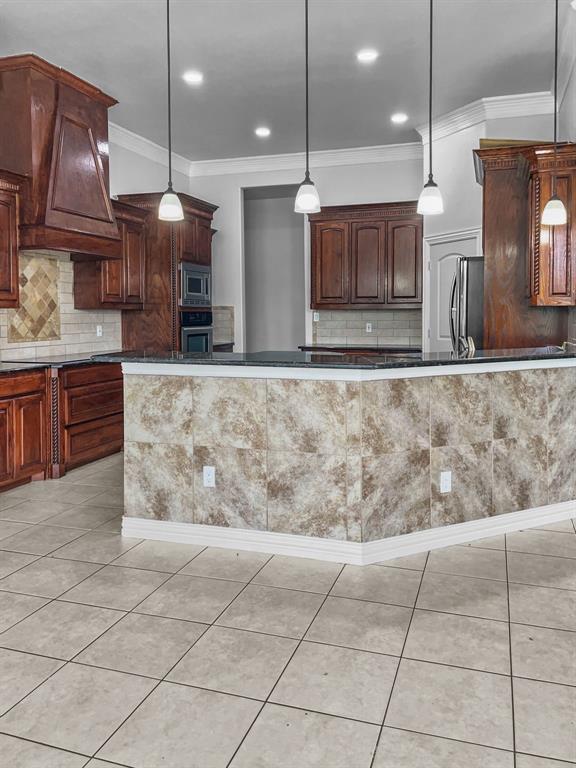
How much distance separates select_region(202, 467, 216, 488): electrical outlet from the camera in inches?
134

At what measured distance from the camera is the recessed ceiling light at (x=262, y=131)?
20.7ft

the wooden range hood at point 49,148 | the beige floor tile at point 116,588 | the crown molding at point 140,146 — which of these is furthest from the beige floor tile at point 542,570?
the crown molding at point 140,146

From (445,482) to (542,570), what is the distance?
63cm

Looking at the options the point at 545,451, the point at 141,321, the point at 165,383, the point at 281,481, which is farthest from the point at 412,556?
the point at 141,321

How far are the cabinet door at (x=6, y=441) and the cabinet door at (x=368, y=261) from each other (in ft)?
13.0

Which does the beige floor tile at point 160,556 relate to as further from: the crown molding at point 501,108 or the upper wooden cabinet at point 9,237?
the crown molding at point 501,108

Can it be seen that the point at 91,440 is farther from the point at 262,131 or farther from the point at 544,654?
the point at 544,654

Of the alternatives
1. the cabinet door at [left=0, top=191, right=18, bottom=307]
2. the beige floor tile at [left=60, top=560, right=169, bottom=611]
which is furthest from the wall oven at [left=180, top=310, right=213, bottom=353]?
the beige floor tile at [left=60, top=560, right=169, bottom=611]

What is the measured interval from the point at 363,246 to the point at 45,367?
375cm

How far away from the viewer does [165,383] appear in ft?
11.4

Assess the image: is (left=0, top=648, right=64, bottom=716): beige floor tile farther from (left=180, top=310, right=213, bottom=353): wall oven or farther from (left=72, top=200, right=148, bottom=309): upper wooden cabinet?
(left=180, top=310, right=213, bottom=353): wall oven

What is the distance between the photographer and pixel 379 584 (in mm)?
2898

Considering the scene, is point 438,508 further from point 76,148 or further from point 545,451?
point 76,148

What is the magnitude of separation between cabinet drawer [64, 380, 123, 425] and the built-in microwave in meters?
1.34
